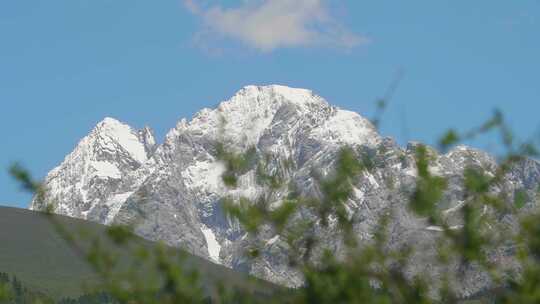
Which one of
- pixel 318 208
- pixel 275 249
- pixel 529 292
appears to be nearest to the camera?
pixel 529 292

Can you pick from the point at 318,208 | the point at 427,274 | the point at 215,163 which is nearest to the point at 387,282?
the point at 427,274

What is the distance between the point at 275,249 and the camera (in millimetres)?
16938

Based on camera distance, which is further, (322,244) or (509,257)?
(509,257)

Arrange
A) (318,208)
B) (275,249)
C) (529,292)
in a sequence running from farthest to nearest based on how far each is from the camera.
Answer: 1. (275,249)
2. (318,208)
3. (529,292)

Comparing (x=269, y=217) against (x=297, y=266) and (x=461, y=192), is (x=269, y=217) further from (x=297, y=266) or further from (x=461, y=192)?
(x=461, y=192)

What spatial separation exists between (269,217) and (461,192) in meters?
2.52

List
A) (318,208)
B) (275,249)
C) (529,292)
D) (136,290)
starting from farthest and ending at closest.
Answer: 1. (275,249)
2. (318,208)
3. (136,290)
4. (529,292)

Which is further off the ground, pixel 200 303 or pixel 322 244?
pixel 322 244

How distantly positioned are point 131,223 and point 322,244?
2.43 meters

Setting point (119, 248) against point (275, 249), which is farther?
point (275, 249)

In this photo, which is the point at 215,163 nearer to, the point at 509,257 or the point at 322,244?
the point at 322,244

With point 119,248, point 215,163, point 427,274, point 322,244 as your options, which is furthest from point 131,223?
point 427,274

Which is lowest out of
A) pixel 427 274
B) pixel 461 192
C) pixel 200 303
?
pixel 200 303

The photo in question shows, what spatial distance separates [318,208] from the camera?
1541 cm
